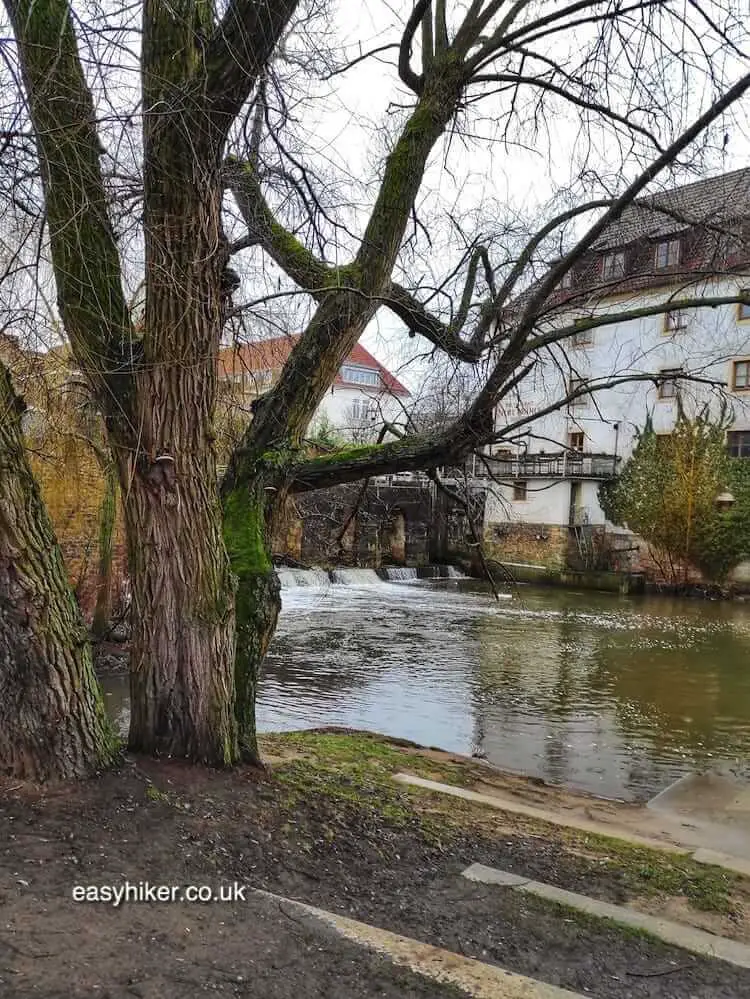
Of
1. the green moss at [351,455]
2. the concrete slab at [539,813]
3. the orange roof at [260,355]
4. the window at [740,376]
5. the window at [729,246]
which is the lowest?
the concrete slab at [539,813]

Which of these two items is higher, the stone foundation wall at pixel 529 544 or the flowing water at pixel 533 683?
the stone foundation wall at pixel 529 544

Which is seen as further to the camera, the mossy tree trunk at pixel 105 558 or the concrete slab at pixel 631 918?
the mossy tree trunk at pixel 105 558

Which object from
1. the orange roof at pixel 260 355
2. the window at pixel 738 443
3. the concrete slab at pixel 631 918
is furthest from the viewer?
the window at pixel 738 443

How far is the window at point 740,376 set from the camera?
25.9 meters

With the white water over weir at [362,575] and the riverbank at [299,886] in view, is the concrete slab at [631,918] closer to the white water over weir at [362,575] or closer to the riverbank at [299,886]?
the riverbank at [299,886]

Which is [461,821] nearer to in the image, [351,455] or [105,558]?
Answer: [351,455]

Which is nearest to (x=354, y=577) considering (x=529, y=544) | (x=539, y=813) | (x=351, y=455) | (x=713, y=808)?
(x=529, y=544)

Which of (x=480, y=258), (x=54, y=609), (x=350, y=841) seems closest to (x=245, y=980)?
(x=350, y=841)

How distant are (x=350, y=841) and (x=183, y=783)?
880 mm

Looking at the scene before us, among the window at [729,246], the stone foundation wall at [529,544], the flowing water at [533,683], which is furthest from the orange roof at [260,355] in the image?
the stone foundation wall at [529,544]

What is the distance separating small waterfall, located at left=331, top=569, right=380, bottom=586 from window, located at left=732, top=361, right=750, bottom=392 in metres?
13.0

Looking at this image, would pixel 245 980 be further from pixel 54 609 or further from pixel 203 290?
pixel 203 290

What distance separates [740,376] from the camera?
26.3m

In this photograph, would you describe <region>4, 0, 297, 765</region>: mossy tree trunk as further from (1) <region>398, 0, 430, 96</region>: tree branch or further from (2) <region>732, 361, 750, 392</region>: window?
(2) <region>732, 361, 750, 392</region>: window
